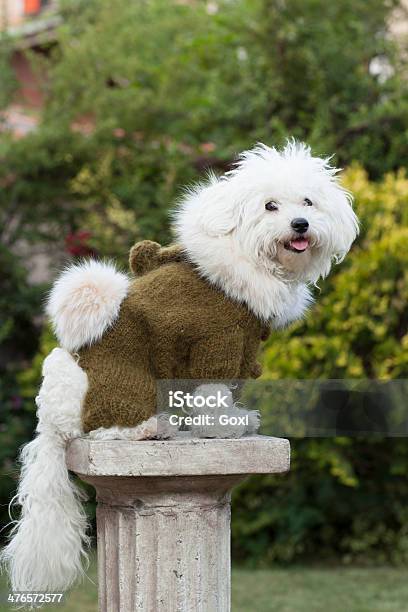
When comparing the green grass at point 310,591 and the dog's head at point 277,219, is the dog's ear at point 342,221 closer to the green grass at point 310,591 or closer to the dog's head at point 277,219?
the dog's head at point 277,219

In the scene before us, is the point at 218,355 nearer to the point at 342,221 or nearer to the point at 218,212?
the point at 218,212

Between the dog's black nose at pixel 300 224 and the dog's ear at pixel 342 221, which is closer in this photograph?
the dog's black nose at pixel 300 224

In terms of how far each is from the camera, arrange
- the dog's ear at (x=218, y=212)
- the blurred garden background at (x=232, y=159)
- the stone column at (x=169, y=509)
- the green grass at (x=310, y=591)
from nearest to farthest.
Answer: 1. the stone column at (x=169, y=509)
2. the dog's ear at (x=218, y=212)
3. the green grass at (x=310, y=591)
4. the blurred garden background at (x=232, y=159)

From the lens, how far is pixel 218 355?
109 inches

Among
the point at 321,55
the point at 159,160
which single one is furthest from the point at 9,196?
the point at 321,55

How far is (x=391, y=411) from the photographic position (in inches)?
211

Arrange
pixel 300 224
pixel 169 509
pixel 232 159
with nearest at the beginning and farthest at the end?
pixel 300 224, pixel 169 509, pixel 232 159

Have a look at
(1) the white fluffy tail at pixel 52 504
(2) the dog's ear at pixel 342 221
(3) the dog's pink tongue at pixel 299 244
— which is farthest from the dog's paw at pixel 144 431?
(2) the dog's ear at pixel 342 221

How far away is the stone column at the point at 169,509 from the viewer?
2719mm

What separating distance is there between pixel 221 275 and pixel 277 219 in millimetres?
230

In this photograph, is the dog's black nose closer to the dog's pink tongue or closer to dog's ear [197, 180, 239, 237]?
the dog's pink tongue

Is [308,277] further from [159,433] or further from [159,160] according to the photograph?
[159,160]

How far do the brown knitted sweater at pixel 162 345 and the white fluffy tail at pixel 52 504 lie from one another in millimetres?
60

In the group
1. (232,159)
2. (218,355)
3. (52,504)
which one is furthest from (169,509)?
(232,159)
